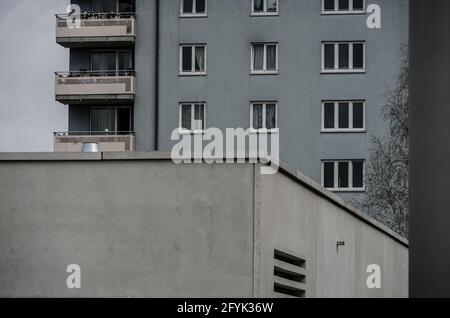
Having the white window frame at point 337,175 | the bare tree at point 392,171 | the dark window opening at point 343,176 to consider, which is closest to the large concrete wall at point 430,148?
the bare tree at point 392,171

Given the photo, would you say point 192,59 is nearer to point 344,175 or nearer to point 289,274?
point 344,175

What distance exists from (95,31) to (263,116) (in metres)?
9.07

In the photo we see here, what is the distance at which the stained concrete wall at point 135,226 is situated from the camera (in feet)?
41.0

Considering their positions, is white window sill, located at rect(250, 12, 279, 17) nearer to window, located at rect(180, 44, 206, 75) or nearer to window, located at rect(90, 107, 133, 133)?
→ window, located at rect(180, 44, 206, 75)

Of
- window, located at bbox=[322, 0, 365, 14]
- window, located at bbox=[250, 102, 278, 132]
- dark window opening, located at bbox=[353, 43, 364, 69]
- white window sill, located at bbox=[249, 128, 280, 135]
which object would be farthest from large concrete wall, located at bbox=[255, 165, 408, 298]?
window, located at bbox=[322, 0, 365, 14]

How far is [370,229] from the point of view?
24.1 meters

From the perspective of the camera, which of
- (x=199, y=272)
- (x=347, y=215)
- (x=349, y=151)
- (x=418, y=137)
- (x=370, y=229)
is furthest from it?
(x=349, y=151)

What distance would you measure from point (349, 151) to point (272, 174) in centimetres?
3981

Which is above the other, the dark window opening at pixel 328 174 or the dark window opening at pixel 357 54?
the dark window opening at pixel 357 54

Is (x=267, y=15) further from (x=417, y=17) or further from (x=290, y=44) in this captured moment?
(x=417, y=17)

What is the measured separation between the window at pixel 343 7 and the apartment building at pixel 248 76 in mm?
60

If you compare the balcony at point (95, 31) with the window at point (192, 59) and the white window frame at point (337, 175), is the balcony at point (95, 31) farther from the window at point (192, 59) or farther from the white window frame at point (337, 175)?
the white window frame at point (337, 175)
